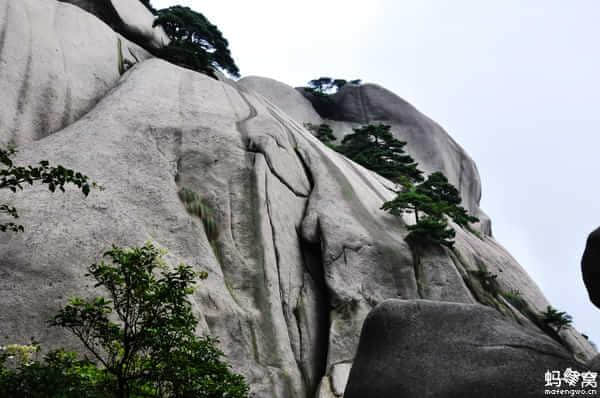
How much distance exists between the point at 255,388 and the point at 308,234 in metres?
4.69

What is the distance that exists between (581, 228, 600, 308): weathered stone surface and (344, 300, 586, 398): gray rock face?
0.90 metres

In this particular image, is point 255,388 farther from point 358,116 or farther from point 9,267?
point 358,116

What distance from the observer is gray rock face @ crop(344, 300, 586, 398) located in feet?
21.3

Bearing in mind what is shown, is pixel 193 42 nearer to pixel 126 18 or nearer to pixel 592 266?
pixel 126 18

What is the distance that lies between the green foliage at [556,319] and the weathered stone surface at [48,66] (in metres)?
Answer: 15.4

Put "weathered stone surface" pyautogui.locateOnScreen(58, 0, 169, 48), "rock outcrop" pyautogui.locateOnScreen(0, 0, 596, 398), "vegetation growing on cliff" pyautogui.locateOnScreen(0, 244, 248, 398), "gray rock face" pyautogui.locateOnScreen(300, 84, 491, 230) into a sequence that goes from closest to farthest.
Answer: "vegetation growing on cliff" pyautogui.locateOnScreen(0, 244, 248, 398), "rock outcrop" pyautogui.locateOnScreen(0, 0, 596, 398), "weathered stone surface" pyautogui.locateOnScreen(58, 0, 169, 48), "gray rock face" pyautogui.locateOnScreen(300, 84, 491, 230)

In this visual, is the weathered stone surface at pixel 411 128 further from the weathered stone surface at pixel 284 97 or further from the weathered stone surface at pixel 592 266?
the weathered stone surface at pixel 592 266

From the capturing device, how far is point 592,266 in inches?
280

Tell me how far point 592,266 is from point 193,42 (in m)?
19.5

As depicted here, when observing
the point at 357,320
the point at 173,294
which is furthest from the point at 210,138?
the point at 173,294

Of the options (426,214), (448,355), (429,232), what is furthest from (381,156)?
(448,355)

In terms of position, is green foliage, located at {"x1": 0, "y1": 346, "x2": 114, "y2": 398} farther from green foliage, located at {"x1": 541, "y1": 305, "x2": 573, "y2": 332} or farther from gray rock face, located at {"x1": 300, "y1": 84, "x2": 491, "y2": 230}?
gray rock face, located at {"x1": 300, "y1": 84, "x2": 491, "y2": 230}

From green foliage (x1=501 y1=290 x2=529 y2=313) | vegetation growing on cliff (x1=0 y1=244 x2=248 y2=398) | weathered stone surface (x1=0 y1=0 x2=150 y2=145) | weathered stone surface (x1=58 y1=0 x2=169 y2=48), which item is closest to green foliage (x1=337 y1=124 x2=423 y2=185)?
green foliage (x1=501 y1=290 x2=529 y2=313)

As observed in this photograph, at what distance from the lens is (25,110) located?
12570 millimetres
